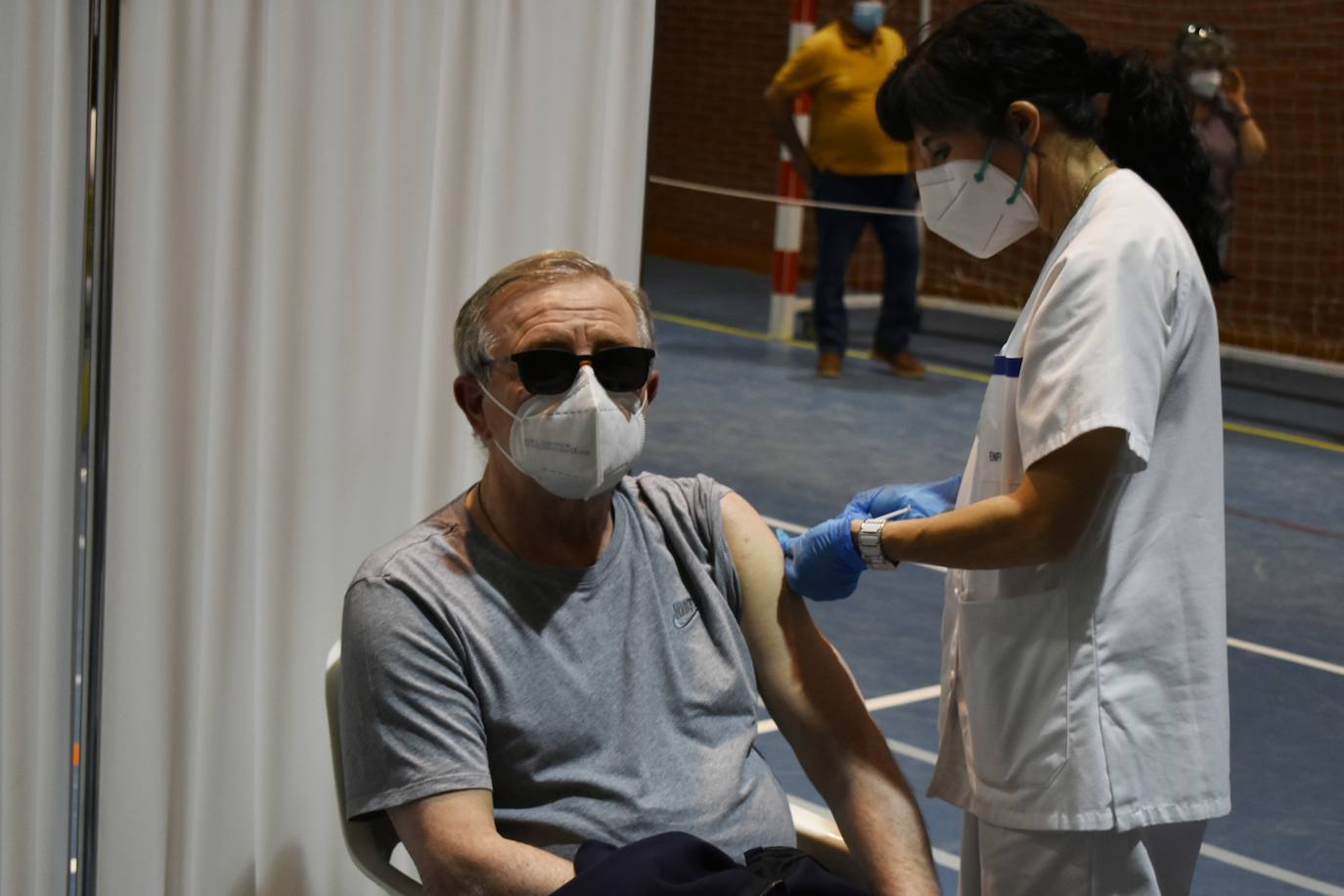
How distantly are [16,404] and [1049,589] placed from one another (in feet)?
3.94

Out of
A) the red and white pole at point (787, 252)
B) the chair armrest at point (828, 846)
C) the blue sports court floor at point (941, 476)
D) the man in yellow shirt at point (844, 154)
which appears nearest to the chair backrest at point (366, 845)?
the chair armrest at point (828, 846)

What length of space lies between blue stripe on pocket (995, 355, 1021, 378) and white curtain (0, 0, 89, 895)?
107 cm

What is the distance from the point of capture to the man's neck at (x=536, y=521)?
193 cm

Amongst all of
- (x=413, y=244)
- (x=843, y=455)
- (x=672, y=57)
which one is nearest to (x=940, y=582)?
(x=843, y=455)

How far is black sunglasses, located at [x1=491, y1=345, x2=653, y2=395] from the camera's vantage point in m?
1.91

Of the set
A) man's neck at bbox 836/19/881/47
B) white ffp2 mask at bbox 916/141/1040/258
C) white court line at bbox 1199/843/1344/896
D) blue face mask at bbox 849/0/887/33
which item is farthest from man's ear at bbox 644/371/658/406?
man's neck at bbox 836/19/881/47

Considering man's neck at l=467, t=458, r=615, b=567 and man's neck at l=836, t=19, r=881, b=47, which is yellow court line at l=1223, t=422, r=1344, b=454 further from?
man's neck at l=467, t=458, r=615, b=567

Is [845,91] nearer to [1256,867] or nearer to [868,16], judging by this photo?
[868,16]

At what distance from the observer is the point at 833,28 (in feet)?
25.6

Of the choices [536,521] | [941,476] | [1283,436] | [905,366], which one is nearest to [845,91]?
[905,366]

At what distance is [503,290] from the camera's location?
1955mm

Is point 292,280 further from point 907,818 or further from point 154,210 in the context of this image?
point 907,818

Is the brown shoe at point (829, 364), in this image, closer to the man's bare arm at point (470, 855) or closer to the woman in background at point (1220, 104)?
the woman in background at point (1220, 104)

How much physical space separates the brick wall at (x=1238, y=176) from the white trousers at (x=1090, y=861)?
735 centimetres
